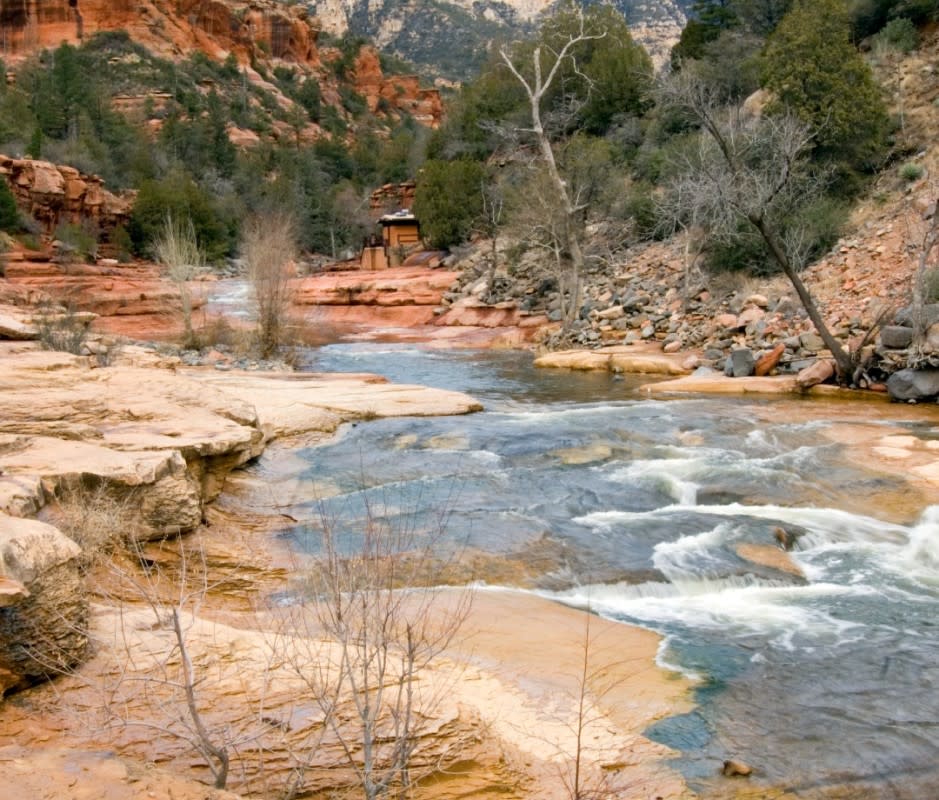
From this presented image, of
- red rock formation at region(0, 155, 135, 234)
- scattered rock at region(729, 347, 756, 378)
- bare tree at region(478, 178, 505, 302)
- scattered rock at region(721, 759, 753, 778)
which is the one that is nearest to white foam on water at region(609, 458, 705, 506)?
scattered rock at region(721, 759, 753, 778)

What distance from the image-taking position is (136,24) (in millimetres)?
74000

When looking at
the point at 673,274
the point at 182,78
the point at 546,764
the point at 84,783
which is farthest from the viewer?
the point at 182,78

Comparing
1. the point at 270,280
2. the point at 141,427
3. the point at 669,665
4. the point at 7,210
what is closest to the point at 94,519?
the point at 141,427

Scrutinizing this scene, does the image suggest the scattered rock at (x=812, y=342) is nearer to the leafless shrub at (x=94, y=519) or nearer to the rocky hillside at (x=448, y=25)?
the leafless shrub at (x=94, y=519)

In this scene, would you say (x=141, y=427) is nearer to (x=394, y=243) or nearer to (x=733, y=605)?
(x=733, y=605)

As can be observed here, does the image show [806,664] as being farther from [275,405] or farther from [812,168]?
[812,168]

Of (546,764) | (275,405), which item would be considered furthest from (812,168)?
(546,764)

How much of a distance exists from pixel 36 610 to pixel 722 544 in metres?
5.33

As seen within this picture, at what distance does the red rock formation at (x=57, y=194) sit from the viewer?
3741 centimetres

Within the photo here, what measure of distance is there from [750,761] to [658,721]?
496 millimetres

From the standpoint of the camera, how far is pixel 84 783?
3117mm

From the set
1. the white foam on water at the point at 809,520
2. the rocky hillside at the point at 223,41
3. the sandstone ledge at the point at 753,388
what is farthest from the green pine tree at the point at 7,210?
the white foam on water at the point at 809,520

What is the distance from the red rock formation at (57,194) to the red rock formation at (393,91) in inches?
2029

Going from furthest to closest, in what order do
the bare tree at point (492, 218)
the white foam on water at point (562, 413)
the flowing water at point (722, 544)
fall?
the bare tree at point (492, 218) < the white foam on water at point (562, 413) < the flowing water at point (722, 544)
